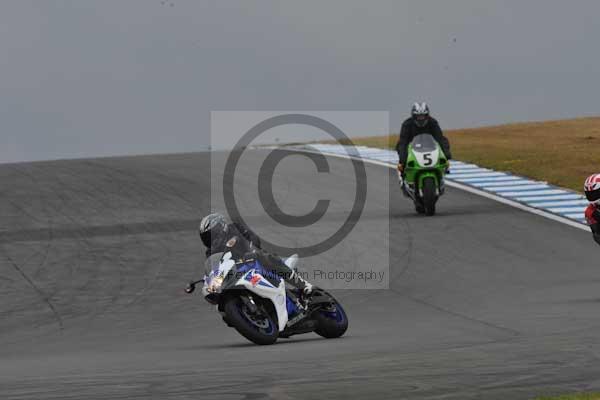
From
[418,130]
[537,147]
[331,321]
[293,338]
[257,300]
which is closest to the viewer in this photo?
[257,300]

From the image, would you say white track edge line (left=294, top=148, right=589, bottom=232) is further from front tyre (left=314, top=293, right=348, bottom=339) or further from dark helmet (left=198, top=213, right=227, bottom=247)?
dark helmet (left=198, top=213, right=227, bottom=247)

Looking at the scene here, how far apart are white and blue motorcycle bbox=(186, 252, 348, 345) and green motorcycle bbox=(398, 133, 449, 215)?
9.62m

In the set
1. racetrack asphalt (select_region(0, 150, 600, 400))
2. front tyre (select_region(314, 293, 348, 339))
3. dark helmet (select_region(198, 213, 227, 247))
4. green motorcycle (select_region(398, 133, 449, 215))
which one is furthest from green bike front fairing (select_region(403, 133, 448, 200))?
dark helmet (select_region(198, 213, 227, 247))

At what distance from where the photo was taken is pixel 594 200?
43.8 ft

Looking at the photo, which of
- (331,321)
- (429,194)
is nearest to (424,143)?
(429,194)

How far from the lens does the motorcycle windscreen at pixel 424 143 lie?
2064 cm

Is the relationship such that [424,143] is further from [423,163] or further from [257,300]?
[257,300]

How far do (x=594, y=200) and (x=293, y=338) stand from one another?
157 inches

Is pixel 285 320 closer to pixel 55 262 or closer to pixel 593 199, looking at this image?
pixel 593 199

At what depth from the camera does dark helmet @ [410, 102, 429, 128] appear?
20.8 metres

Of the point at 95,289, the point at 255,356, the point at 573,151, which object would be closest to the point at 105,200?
the point at 95,289

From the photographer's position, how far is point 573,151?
30.2 m

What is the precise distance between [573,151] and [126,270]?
53.6 feet

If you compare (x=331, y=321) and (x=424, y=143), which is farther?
(x=424, y=143)
